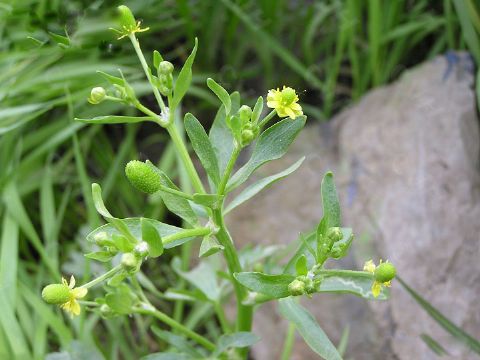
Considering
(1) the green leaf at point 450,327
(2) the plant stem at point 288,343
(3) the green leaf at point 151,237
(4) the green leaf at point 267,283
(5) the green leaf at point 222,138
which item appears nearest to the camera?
(3) the green leaf at point 151,237

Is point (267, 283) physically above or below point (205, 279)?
above

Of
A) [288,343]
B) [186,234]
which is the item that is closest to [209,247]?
[186,234]

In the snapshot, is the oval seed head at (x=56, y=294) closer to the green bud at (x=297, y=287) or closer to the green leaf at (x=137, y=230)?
the green leaf at (x=137, y=230)

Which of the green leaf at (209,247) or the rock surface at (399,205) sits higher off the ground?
the green leaf at (209,247)

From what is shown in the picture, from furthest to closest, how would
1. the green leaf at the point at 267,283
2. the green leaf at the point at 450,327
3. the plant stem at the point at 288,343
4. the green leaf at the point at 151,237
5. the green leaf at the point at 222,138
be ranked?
the plant stem at the point at 288,343, the green leaf at the point at 450,327, the green leaf at the point at 222,138, the green leaf at the point at 267,283, the green leaf at the point at 151,237

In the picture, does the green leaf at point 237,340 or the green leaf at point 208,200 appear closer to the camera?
the green leaf at point 208,200

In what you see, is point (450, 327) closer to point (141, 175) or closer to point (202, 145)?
point (202, 145)

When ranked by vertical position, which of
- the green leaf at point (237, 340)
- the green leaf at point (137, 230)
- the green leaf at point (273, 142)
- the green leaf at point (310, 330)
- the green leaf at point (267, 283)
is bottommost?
the green leaf at point (237, 340)

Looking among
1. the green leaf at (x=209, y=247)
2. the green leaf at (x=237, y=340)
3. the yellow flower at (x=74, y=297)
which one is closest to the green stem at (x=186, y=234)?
the green leaf at (x=209, y=247)
